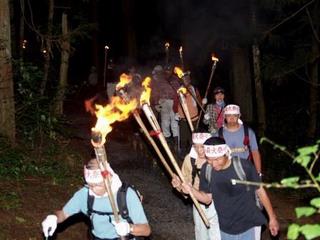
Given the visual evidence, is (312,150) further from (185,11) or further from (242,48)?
(185,11)

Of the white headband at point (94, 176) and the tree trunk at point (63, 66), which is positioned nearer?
the white headband at point (94, 176)

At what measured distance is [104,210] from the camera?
534 cm

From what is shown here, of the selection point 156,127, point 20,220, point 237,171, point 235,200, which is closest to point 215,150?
point 237,171

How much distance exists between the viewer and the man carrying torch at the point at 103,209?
205 inches

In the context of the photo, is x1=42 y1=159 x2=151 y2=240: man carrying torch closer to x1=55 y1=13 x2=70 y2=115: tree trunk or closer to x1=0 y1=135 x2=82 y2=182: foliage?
x1=0 y1=135 x2=82 y2=182: foliage

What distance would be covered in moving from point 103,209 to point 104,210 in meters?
0.02

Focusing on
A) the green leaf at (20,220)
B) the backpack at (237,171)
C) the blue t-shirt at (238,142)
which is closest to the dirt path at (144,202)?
the green leaf at (20,220)

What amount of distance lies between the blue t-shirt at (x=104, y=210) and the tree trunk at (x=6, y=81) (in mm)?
5732

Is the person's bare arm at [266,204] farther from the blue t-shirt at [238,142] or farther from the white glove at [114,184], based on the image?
the blue t-shirt at [238,142]

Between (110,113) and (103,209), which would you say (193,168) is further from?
(103,209)

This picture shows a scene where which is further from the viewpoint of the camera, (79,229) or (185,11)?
(185,11)

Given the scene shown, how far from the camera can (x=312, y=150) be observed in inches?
111

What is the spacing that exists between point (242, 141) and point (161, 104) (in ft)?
22.0

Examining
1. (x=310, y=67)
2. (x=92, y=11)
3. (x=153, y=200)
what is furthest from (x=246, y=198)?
(x=92, y=11)
